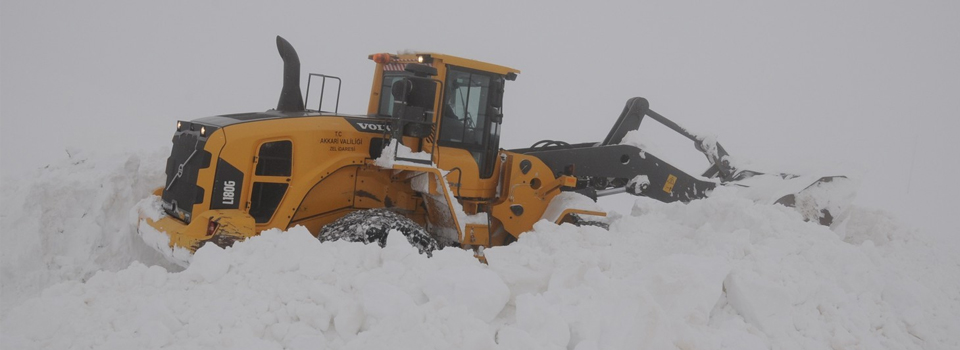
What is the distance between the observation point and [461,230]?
20.6ft

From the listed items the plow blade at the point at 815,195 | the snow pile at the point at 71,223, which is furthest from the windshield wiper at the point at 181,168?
the plow blade at the point at 815,195

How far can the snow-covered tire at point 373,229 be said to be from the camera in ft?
17.7

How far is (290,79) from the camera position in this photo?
20.7 feet

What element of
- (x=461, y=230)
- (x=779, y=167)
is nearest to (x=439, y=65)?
(x=461, y=230)

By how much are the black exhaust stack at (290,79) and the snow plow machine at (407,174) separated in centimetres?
1

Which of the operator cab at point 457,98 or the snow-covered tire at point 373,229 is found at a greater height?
the operator cab at point 457,98

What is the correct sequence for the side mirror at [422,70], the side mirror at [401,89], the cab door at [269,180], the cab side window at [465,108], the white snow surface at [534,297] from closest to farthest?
1. the white snow surface at [534,297]
2. the cab door at [269,180]
3. the side mirror at [401,89]
4. the side mirror at [422,70]
5. the cab side window at [465,108]

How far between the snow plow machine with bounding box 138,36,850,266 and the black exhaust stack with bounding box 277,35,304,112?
0.01 metres

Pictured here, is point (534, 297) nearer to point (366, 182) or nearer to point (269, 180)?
point (269, 180)

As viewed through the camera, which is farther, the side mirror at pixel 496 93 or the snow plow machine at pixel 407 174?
the side mirror at pixel 496 93

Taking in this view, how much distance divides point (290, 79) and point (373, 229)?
1.80m

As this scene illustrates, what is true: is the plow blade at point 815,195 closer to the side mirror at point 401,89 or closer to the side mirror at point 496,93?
the side mirror at point 496,93

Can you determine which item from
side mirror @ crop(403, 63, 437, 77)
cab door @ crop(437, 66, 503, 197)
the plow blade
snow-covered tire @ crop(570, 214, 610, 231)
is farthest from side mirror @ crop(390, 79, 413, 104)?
the plow blade

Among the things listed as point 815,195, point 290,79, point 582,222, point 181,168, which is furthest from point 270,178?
point 815,195
